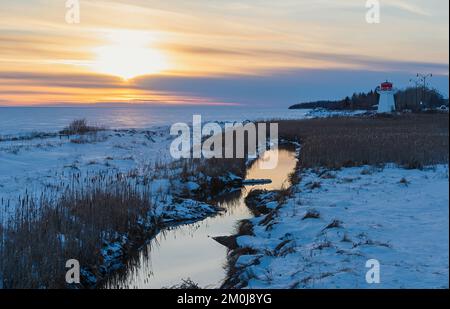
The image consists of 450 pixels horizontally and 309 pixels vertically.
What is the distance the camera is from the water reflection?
8.72 metres

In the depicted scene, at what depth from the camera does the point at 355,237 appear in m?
8.45

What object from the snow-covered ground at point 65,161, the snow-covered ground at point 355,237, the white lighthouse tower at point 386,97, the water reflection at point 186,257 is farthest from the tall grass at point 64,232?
the white lighthouse tower at point 386,97

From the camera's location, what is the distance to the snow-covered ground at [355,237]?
257 inches

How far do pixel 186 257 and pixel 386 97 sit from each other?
170ft

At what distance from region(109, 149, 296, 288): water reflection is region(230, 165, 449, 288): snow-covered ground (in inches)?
28.8

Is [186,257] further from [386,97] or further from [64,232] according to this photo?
[386,97]

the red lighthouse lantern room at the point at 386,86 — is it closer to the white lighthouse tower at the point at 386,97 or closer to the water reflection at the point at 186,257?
the white lighthouse tower at the point at 386,97

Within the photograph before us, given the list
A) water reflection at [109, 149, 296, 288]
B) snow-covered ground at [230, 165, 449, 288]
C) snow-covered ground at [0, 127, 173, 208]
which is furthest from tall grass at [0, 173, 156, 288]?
snow-covered ground at [230, 165, 449, 288]

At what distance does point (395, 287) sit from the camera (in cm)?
594

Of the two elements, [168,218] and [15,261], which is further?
[168,218]
